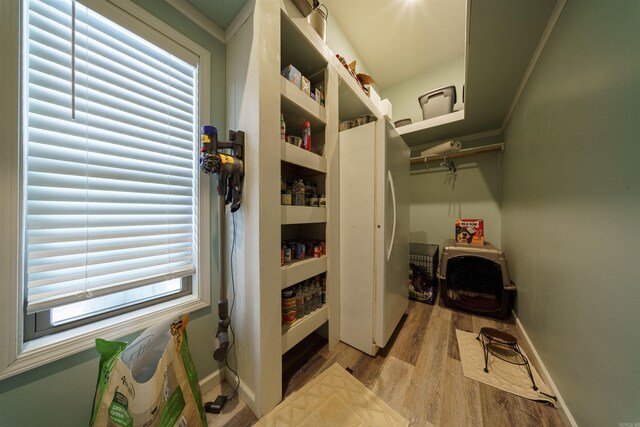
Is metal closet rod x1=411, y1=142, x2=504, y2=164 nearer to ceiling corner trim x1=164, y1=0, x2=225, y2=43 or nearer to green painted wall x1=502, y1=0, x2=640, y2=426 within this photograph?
green painted wall x1=502, y1=0, x2=640, y2=426

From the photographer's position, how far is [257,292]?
1.00 m

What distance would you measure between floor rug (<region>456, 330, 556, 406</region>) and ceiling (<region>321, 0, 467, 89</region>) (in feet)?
9.93

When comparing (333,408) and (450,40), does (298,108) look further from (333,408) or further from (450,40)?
(450,40)

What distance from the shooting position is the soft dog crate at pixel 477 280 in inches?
73.6

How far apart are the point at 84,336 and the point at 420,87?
387 centimetres

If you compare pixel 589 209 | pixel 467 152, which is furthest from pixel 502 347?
pixel 467 152

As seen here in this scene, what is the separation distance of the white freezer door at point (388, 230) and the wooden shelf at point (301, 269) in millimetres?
420

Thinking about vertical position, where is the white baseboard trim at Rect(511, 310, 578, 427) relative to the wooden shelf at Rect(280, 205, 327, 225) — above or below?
below

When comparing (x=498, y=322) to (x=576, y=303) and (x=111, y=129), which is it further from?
(x=111, y=129)

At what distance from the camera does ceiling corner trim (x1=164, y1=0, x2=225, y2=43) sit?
3.46ft

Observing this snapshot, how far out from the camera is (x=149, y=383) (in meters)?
0.68

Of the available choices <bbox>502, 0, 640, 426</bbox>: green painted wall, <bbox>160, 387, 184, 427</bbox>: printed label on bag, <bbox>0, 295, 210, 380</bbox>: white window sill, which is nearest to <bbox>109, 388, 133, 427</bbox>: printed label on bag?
<bbox>160, 387, 184, 427</bbox>: printed label on bag

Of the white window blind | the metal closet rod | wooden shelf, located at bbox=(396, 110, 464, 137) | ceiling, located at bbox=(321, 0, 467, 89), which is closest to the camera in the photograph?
the white window blind

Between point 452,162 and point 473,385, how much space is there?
7.73ft
